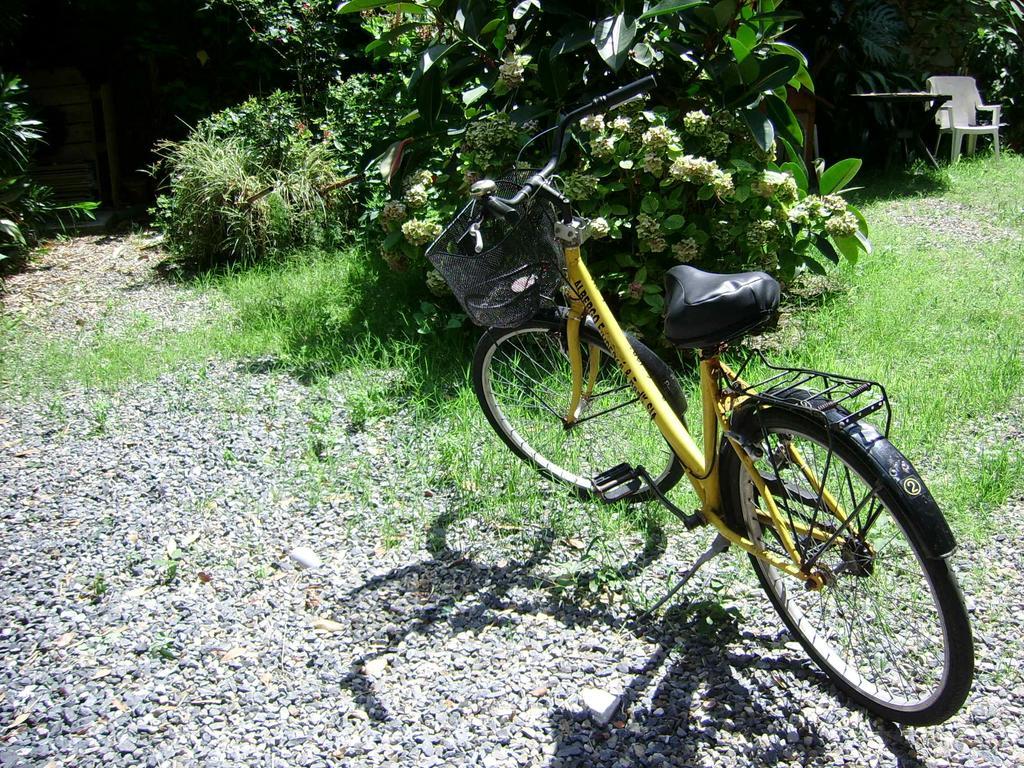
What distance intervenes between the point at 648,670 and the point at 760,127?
2600 millimetres

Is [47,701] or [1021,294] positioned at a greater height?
[1021,294]

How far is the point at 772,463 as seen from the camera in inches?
82.0

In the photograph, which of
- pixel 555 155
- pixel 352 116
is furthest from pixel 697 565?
pixel 352 116

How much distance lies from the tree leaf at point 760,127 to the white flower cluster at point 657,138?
0.38 m

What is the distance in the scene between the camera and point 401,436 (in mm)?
3639

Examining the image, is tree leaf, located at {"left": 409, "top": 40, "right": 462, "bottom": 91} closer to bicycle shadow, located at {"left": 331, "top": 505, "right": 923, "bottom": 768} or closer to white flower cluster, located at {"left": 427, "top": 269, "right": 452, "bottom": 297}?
white flower cluster, located at {"left": 427, "top": 269, "right": 452, "bottom": 297}

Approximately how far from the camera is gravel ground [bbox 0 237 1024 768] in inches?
81.1

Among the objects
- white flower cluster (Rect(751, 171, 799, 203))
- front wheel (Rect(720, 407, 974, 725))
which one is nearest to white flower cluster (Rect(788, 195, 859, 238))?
white flower cluster (Rect(751, 171, 799, 203))

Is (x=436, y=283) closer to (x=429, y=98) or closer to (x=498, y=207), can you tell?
(x=429, y=98)

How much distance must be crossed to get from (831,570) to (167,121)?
27.9 ft

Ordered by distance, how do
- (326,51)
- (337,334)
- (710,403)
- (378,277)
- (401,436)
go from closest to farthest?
(710,403) < (401,436) < (337,334) < (378,277) < (326,51)

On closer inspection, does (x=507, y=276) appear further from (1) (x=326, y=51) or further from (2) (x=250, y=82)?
(2) (x=250, y=82)

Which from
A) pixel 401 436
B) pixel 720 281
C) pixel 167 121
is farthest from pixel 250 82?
pixel 720 281

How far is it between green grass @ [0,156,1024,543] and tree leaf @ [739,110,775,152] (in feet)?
3.35
